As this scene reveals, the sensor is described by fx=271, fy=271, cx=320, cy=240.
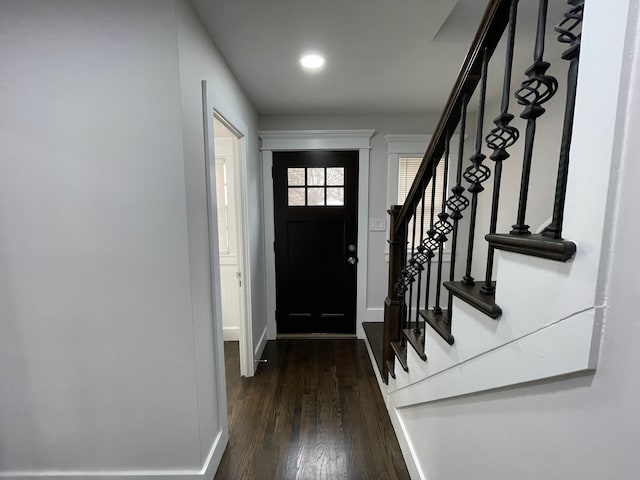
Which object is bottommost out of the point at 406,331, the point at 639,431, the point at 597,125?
the point at 406,331

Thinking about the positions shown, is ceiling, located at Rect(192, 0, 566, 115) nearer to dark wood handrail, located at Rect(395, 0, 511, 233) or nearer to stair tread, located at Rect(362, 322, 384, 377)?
dark wood handrail, located at Rect(395, 0, 511, 233)

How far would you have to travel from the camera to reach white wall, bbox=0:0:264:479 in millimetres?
1108

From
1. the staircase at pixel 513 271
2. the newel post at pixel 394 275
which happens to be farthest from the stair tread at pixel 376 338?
the staircase at pixel 513 271

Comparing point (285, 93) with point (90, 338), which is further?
point (285, 93)

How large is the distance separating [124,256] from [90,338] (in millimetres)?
425

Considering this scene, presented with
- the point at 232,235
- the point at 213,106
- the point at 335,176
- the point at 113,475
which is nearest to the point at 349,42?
the point at 213,106

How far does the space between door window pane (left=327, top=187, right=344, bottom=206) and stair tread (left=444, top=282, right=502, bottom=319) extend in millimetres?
1976

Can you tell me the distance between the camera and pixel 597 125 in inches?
18.3

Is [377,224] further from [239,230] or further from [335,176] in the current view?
[239,230]

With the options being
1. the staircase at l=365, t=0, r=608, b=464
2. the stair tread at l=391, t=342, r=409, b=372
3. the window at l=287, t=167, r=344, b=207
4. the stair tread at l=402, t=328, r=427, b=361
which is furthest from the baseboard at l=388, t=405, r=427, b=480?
the window at l=287, t=167, r=344, b=207

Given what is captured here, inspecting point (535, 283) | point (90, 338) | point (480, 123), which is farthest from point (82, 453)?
point (480, 123)

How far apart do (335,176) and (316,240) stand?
2.29ft

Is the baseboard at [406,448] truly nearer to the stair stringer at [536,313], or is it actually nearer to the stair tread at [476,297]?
the stair stringer at [536,313]

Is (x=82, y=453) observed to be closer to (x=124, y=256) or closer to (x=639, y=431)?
(x=124, y=256)
